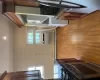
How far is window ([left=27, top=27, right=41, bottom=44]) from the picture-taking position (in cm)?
555

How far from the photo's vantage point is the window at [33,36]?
18.2ft

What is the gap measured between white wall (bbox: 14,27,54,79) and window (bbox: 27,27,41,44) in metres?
0.18

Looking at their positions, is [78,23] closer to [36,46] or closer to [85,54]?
[85,54]

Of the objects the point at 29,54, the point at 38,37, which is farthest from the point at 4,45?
the point at 38,37

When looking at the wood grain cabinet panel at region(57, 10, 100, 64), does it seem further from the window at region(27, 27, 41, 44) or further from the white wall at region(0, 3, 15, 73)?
the window at region(27, 27, 41, 44)

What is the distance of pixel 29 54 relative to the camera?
553 cm

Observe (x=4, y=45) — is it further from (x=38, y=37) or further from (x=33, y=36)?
(x=38, y=37)

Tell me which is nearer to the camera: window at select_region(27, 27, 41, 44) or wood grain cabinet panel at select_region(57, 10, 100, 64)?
wood grain cabinet panel at select_region(57, 10, 100, 64)

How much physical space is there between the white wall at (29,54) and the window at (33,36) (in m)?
0.18

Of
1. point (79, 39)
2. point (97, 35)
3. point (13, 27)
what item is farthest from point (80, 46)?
point (13, 27)

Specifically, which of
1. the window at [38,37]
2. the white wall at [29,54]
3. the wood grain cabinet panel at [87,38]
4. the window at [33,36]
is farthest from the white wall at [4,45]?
the wood grain cabinet panel at [87,38]

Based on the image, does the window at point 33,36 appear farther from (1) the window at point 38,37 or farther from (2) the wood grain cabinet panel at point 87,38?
(2) the wood grain cabinet panel at point 87,38

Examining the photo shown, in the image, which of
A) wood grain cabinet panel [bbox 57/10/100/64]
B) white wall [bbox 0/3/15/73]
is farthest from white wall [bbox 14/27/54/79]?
wood grain cabinet panel [bbox 57/10/100/64]

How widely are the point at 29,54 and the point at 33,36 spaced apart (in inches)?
31.5
